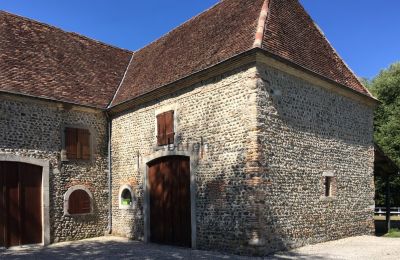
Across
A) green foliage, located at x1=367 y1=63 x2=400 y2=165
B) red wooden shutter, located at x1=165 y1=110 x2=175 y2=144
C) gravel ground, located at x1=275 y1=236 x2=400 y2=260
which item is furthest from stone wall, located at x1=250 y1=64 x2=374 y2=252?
green foliage, located at x1=367 y1=63 x2=400 y2=165

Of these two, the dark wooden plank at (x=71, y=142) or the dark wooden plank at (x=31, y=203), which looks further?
the dark wooden plank at (x=71, y=142)

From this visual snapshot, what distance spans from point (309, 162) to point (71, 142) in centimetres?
734

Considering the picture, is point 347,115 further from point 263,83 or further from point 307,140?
point 263,83

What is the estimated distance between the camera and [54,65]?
14.4m

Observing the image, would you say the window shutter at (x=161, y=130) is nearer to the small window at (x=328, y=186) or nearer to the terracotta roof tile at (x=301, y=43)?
the terracotta roof tile at (x=301, y=43)

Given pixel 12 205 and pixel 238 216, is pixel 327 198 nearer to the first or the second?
pixel 238 216

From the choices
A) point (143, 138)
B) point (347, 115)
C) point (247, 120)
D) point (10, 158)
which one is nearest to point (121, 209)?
point (143, 138)

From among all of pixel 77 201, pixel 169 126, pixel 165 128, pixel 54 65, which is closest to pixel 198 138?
pixel 169 126

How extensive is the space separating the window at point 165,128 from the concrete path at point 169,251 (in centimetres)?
299

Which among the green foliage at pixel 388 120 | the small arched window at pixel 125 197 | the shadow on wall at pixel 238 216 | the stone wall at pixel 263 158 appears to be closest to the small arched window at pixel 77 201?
the small arched window at pixel 125 197

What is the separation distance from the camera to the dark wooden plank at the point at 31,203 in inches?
477

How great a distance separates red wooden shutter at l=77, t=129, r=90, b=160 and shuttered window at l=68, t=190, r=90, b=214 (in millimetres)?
1157

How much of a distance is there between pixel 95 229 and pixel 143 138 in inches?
139

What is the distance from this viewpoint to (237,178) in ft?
32.6
